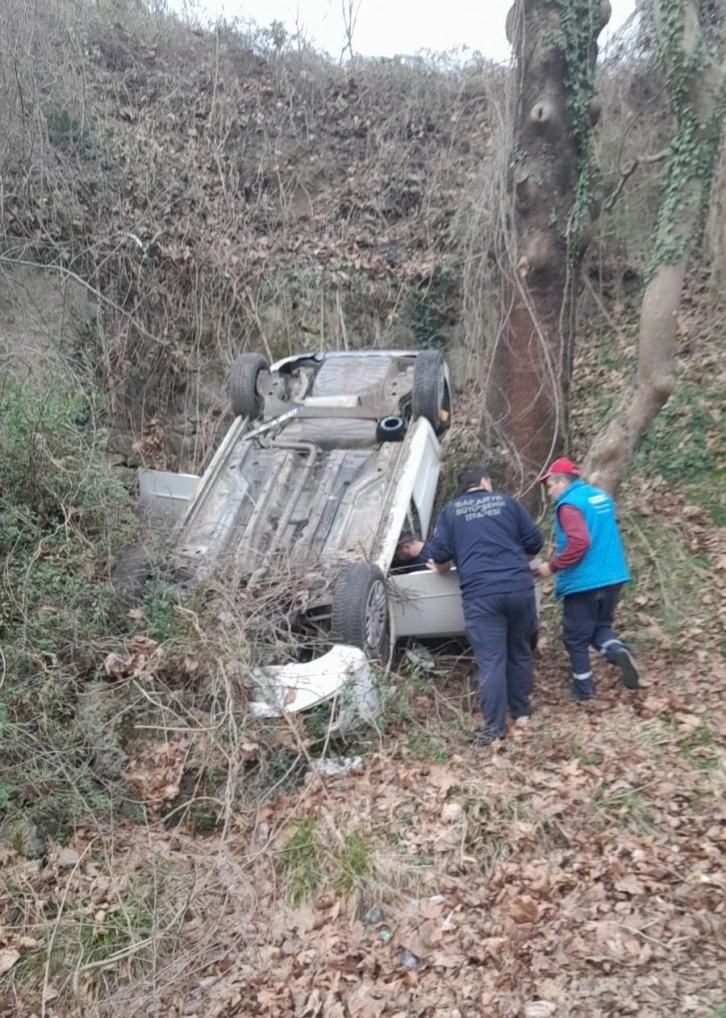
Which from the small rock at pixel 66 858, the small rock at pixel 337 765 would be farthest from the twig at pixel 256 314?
the small rock at pixel 66 858

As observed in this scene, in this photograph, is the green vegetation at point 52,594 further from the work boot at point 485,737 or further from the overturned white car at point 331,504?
the work boot at point 485,737

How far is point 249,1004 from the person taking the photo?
352 centimetres

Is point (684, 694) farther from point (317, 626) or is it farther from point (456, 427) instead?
point (456, 427)

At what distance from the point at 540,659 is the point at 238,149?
327 inches

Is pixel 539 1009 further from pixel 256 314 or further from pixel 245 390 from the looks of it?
pixel 256 314

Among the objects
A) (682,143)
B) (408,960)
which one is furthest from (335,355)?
(408,960)

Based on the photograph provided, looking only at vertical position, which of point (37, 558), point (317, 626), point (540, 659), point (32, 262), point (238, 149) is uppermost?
point (238, 149)

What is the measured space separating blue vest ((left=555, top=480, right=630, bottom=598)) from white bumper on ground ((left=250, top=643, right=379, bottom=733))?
1561 mm

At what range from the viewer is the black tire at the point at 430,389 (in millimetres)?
6844

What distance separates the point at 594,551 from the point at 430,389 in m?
1.92

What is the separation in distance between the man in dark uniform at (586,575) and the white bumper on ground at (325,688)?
1491mm

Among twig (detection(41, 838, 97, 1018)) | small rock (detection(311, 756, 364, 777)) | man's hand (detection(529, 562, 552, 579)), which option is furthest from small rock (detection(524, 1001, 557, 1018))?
man's hand (detection(529, 562, 552, 579))

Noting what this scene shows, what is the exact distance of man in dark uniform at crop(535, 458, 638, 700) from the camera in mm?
5660

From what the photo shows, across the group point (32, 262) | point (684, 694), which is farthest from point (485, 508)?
point (32, 262)
